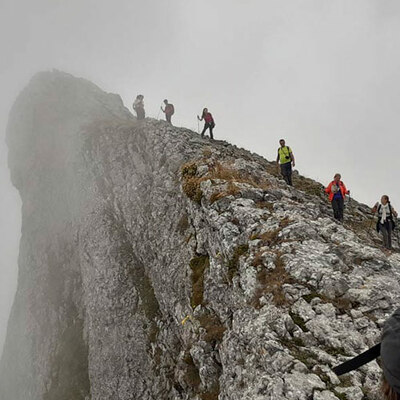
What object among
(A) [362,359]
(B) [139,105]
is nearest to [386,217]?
(A) [362,359]

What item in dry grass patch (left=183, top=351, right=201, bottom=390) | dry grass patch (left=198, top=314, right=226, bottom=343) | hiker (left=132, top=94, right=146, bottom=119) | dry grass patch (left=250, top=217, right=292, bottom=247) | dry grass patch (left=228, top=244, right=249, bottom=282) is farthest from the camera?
hiker (left=132, top=94, right=146, bottom=119)

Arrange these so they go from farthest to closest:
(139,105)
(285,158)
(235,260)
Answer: (139,105)
(285,158)
(235,260)

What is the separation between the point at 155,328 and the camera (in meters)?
23.4

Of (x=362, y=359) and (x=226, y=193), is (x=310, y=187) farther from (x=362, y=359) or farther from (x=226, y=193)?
(x=362, y=359)

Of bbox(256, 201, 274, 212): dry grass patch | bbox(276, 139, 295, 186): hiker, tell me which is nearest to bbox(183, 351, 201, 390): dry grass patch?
bbox(256, 201, 274, 212): dry grass patch

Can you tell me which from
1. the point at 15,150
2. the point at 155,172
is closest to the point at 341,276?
the point at 155,172

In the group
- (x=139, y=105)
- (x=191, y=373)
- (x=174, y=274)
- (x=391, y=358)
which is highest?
(x=139, y=105)

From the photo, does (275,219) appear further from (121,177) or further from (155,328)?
(121,177)

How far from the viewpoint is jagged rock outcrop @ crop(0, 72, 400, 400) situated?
34.4ft

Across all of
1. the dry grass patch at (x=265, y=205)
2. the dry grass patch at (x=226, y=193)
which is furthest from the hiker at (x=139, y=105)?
the dry grass patch at (x=265, y=205)

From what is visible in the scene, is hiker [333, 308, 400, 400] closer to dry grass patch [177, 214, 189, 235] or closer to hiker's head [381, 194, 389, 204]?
hiker's head [381, 194, 389, 204]

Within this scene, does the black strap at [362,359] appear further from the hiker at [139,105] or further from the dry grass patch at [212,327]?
the hiker at [139,105]

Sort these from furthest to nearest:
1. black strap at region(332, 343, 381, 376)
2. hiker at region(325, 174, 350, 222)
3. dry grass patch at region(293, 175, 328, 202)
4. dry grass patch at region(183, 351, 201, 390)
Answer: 1. dry grass patch at region(293, 175, 328, 202)
2. hiker at region(325, 174, 350, 222)
3. dry grass patch at region(183, 351, 201, 390)
4. black strap at region(332, 343, 381, 376)

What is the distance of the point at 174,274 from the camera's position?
21547 mm
